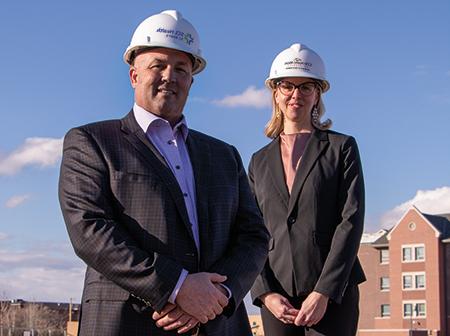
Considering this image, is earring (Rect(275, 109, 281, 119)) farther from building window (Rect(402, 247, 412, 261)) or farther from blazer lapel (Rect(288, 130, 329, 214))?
building window (Rect(402, 247, 412, 261))

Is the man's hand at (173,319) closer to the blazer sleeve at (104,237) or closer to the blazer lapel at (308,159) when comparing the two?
the blazer sleeve at (104,237)

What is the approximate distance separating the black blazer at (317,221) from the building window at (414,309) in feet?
278

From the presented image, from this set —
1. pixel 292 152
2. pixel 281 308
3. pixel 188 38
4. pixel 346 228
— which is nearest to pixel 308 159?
pixel 292 152

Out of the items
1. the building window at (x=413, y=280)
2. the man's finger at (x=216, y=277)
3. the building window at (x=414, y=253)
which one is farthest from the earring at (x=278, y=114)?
the building window at (x=414, y=253)

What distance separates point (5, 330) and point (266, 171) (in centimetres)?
12368

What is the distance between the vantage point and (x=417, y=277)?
9012cm

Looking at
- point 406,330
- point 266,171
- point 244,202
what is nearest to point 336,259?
point 266,171

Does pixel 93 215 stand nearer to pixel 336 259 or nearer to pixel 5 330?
pixel 336 259

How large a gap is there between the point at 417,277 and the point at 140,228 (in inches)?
3464

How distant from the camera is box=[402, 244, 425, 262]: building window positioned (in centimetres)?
9075

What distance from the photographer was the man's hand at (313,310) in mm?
6227

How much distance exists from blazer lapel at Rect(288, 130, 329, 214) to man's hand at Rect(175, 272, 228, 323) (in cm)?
222

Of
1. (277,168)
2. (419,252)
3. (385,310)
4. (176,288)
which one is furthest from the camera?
(385,310)

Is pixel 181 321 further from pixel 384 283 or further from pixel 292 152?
pixel 384 283
